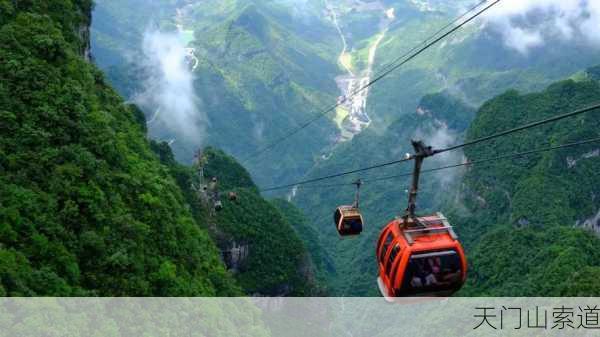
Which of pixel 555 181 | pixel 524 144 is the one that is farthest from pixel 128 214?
pixel 524 144

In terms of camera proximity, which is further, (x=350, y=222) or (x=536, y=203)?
(x=536, y=203)

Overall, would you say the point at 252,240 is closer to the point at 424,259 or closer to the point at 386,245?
the point at 386,245

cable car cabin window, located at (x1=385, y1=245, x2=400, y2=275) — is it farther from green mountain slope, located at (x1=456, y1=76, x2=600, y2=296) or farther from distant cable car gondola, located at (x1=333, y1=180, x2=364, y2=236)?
green mountain slope, located at (x1=456, y1=76, x2=600, y2=296)

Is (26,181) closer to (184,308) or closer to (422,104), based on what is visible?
(184,308)

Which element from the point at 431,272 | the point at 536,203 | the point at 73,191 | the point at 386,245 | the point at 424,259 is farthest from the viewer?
the point at 536,203

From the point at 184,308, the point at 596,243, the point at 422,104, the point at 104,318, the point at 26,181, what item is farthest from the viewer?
the point at 422,104

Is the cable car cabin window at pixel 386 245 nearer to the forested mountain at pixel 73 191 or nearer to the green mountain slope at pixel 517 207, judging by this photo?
the forested mountain at pixel 73 191

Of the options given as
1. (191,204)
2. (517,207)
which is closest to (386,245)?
(191,204)

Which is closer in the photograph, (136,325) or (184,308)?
(136,325)
